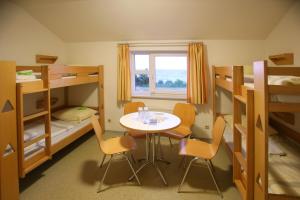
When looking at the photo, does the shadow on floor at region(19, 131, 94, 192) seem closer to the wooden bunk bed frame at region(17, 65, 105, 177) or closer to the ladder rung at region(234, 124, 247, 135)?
the wooden bunk bed frame at region(17, 65, 105, 177)

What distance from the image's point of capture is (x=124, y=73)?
3.91 meters

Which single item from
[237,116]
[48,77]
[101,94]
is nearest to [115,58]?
[101,94]

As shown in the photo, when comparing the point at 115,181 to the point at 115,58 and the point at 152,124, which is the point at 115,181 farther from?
the point at 115,58

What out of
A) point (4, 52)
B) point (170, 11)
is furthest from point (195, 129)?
point (4, 52)

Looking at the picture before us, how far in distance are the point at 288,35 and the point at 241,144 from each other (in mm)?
1837

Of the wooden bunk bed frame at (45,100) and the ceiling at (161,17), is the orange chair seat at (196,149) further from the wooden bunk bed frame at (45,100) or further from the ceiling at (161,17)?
the ceiling at (161,17)

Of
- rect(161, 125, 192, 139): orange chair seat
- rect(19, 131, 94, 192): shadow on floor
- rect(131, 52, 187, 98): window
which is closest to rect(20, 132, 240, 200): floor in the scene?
rect(19, 131, 94, 192): shadow on floor

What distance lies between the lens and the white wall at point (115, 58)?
11.9 feet

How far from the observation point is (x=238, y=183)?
2.04m

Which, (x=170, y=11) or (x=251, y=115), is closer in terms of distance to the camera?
(x=251, y=115)

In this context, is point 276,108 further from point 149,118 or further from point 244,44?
point 244,44

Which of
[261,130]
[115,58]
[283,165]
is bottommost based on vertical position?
[283,165]

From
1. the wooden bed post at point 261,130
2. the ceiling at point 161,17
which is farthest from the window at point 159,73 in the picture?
the wooden bed post at point 261,130

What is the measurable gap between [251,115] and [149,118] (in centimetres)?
131
